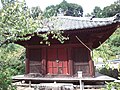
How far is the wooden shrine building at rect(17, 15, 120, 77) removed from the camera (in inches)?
392

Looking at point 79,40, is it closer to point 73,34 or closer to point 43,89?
point 73,34

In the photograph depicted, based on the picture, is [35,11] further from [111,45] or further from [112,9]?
[112,9]

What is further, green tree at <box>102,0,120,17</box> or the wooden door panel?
green tree at <box>102,0,120,17</box>

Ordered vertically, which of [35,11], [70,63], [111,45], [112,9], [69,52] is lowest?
[70,63]

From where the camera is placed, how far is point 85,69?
34.7ft

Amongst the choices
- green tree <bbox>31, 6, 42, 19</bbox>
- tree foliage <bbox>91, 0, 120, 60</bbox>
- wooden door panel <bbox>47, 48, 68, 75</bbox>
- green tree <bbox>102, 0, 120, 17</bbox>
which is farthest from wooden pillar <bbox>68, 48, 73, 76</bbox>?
green tree <bbox>102, 0, 120, 17</bbox>

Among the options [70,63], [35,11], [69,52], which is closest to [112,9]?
[69,52]

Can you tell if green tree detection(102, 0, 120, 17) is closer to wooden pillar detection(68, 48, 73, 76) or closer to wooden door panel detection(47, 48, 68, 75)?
wooden door panel detection(47, 48, 68, 75)

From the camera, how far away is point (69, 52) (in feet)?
35.1

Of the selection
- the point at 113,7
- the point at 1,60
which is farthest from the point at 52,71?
the point at 113,7

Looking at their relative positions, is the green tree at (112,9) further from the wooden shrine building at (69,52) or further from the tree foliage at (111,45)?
the wooden shrine building at (69,52)

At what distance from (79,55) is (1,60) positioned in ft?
16.2

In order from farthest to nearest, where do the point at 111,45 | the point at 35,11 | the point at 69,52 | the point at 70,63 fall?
the point at 111,45
the point at 69,52
the point at 70,63
the point at 35,11

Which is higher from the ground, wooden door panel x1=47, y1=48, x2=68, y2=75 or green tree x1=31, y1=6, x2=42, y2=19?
green tree x1=31, y1=6, x2=42, y2=19
